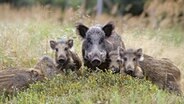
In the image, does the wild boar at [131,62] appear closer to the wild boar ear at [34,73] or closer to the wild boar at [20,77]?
the wild boar at [20,77]

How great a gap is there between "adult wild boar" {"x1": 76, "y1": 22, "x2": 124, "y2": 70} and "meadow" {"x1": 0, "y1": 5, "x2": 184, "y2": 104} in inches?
10.0

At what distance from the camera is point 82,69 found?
12297mm

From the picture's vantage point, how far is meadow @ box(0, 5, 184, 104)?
1029cm

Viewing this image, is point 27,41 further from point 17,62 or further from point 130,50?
point 130,50

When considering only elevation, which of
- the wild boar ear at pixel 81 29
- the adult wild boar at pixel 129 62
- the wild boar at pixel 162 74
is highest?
the wild boar ear at pixel 81 29

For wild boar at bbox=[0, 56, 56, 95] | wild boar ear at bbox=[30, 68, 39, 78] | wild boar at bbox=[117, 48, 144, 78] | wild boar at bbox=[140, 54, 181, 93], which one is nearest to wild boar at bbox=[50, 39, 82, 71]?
wild boar at bbox=[0, 56, 56, 95]

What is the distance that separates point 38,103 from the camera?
33.3ft

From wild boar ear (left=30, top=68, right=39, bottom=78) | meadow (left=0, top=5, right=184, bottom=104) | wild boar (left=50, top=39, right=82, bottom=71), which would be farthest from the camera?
wild boar (left=50, top=39, right=82, bottom=71)

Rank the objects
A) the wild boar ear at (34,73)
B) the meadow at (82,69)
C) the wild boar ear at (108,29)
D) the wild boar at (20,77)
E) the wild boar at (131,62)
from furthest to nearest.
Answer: the wild boar ear at (108,29), the wild boar ear at (34,73), the wild boar at (131,62), the wild boar at (20,77), the meadow at (82,69)

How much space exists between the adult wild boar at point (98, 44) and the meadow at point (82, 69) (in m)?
0.25

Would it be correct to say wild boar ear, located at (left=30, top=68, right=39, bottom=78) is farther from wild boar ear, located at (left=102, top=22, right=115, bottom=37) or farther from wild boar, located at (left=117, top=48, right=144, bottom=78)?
wild boar ear, located at (left=102, top=22, right=115, bottom=37)

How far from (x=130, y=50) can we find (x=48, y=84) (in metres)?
1.52

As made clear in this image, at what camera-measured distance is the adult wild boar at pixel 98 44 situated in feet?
39.2

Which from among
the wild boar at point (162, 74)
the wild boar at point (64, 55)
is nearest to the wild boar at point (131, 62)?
the wild boar at point (162, 74)
